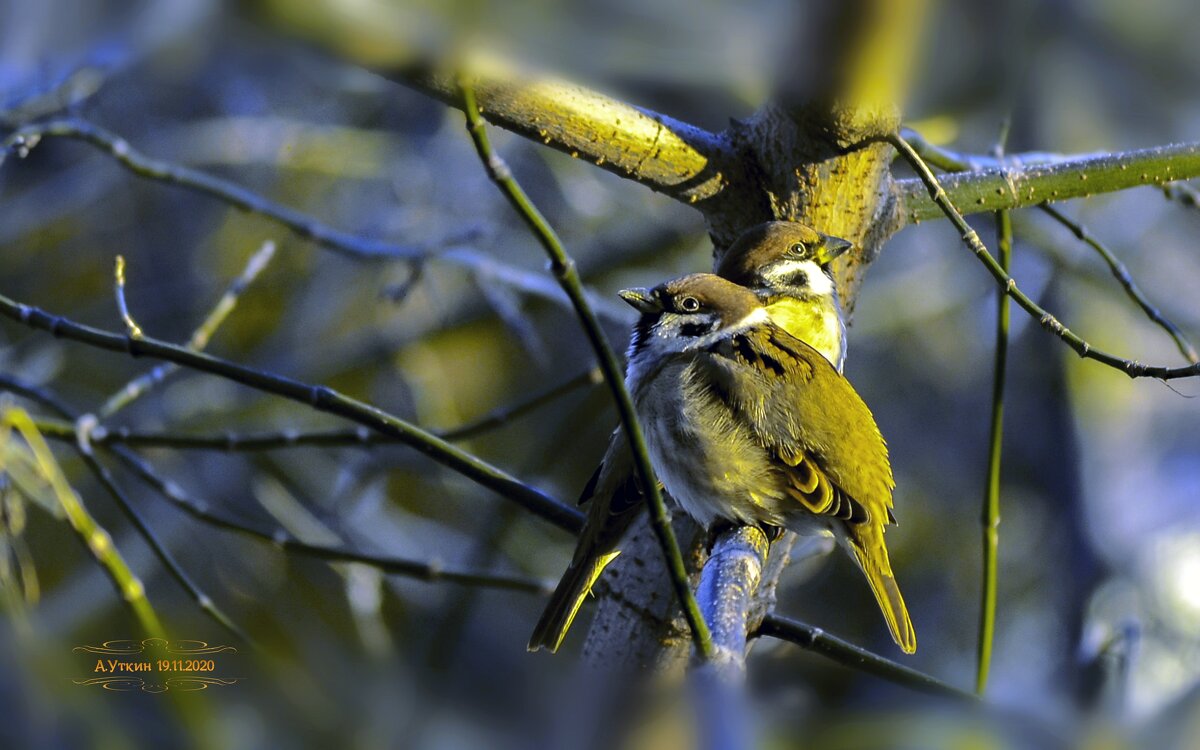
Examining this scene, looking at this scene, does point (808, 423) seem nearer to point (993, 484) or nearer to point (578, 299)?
point (993, 484)

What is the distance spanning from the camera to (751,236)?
263 cm

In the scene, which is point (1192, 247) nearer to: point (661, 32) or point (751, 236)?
point (751, 236)

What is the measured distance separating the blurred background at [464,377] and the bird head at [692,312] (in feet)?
1.49

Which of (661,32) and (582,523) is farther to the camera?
(582,523)

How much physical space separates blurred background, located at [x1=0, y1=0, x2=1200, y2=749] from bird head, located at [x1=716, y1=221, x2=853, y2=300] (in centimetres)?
31

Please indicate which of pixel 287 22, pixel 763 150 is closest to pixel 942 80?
pixel 287 22

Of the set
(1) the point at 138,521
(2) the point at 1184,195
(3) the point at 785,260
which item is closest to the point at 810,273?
(3) the point at 785,260

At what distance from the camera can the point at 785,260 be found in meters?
2.81

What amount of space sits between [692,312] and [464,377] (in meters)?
4.28

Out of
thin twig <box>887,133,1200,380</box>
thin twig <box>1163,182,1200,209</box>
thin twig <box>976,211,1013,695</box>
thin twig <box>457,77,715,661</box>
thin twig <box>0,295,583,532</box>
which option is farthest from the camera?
thin twig <box>1163,182,1200,209</box>

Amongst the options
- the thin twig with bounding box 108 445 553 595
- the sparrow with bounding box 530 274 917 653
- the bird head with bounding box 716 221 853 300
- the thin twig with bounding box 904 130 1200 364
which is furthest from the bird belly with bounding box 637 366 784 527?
the thin twig with bounding box 904 130 1200 364

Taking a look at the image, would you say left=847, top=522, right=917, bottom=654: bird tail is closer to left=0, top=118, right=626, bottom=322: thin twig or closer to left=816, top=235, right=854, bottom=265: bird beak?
left=816, top=235, right=854, bottom=265: bird beak

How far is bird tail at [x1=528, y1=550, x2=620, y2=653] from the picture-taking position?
2.49 meters

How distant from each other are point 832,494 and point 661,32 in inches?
56.3
